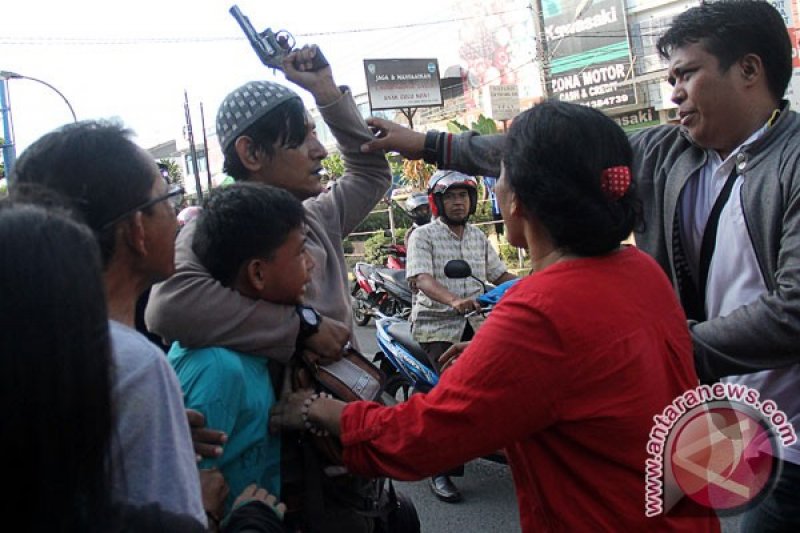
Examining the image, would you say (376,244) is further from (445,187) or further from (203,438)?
(203,438)

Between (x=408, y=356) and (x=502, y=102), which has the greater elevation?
(x=502, y=102)

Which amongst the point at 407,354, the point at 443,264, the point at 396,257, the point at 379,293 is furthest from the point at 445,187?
the point at 396,257

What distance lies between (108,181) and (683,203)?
1.46m

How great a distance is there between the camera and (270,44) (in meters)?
1.86

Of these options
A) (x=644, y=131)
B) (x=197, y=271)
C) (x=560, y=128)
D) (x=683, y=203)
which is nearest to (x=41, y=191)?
(x=197, y=271)

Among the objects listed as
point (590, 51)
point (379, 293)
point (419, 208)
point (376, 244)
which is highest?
point (590, 51)

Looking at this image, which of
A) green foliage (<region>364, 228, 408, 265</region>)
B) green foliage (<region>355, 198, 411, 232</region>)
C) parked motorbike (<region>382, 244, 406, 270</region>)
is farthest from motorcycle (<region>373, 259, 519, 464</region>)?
green foliage (<region>355, 198, 411, 232</region>)

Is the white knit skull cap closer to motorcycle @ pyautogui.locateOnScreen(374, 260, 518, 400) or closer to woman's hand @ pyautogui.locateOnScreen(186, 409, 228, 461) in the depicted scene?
woman's hand @ pyautogui.locateOnScreen(186, 409, 228, 461)

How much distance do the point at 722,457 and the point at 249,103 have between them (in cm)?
144

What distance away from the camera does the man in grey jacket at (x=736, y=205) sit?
152cm

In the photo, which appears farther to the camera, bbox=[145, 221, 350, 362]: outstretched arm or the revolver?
the revolver

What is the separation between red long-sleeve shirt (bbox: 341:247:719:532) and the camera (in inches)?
47.1

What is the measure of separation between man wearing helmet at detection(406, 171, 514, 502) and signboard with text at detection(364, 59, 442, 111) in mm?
15440

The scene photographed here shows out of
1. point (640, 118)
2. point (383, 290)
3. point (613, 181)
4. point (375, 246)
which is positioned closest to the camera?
point (613, 181)
